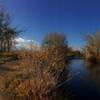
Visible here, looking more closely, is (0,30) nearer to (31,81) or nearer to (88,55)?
(31,81)

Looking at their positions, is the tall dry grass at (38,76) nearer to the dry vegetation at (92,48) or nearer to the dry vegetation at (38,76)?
the dry vegetation at (38,76)

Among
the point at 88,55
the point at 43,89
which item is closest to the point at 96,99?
the point at 43,89

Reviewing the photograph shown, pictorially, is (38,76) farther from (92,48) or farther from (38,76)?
(92,48)

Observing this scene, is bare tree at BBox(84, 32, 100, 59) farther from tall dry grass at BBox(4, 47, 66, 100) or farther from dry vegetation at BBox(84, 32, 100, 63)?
tall dry grass at BBox(4, 47, 66, 100)

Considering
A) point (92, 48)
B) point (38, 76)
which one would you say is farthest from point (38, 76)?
point (92, 48)

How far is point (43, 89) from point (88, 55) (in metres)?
45.0

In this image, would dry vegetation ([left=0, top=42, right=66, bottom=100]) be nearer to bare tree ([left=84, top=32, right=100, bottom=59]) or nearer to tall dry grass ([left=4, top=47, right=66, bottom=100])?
tall dry grass ([left=4, top=47, right=66, bottom=100])

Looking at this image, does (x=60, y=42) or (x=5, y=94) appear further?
(x=60, y=42)

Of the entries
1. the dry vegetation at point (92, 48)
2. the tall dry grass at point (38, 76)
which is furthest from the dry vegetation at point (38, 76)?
the dry vegetation at point (92, 48)

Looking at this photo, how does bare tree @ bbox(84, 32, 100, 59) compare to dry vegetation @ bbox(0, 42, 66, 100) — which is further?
bare tree @ bbox(84, 32, 100, 59)

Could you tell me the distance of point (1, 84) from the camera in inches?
439

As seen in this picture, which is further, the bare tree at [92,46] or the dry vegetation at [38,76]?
the bare tree at [92,46]

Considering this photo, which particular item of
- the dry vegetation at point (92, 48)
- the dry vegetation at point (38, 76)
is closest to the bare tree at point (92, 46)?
the dry vegetation at point (92, 48)

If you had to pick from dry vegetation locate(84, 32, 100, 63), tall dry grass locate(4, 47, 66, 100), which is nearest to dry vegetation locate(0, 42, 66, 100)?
tall dry grass locate(4, 47, 66, 100)
